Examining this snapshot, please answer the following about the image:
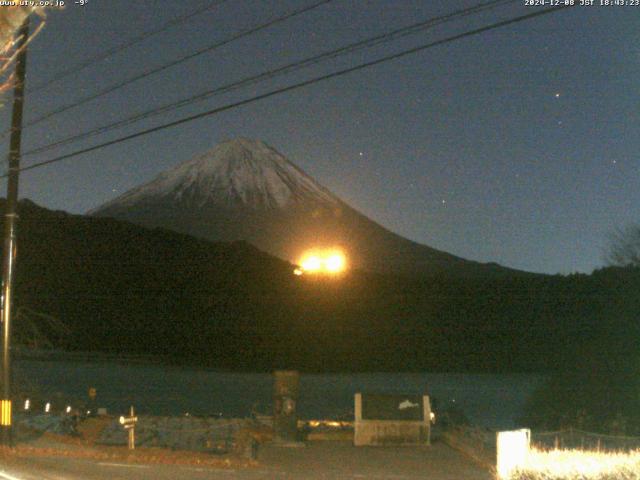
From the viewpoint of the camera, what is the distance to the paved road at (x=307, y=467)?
50.3 ft

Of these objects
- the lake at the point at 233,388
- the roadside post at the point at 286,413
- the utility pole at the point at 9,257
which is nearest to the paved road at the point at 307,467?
the roadside post at the point at 286,413

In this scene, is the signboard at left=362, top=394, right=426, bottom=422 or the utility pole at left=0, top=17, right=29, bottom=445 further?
the signboard at left=362, top=394, right=426, bottom=422

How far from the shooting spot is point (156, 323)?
88.4 meters

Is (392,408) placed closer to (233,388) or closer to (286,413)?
(286,413)

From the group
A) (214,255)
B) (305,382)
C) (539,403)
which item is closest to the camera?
(539,403)

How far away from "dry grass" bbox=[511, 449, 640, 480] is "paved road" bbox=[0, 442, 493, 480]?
381 centimetres

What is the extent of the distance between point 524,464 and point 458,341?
72.0 meters

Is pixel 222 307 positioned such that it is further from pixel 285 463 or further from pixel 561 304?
pixel 285 463

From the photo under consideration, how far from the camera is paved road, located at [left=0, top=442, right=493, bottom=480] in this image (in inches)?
603

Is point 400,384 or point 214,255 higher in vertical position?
point 214,255

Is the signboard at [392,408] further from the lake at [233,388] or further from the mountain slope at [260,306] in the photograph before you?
the mountain slope at [260,306]

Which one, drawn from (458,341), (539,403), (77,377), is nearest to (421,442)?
(539,403)

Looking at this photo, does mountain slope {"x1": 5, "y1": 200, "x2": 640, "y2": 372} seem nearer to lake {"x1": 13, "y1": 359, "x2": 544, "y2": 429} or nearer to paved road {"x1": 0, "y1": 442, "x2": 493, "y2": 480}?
lake {"x1": 13, "y1": 359, "x2": 544, "y2": 429}

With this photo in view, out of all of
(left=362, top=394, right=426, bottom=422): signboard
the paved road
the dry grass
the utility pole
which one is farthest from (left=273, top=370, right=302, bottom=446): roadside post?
the dry grass
